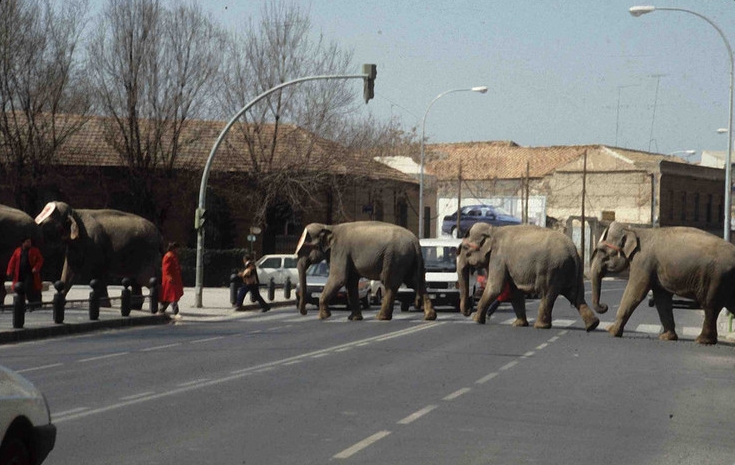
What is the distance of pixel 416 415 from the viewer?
12633 millimetres

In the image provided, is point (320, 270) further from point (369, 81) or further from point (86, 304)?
point (369, 81)

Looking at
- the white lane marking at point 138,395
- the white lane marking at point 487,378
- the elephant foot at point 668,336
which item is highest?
the white lane marking at point 138,395

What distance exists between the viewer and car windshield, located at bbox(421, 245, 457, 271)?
118 ft

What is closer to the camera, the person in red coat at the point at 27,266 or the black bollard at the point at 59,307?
the black bollard at the point at 59,307

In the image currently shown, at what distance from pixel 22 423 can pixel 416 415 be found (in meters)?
5.88

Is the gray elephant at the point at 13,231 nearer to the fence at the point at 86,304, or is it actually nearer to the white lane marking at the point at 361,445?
the fence at the point at 86,304

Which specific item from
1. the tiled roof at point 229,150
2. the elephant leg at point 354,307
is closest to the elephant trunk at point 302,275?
the elephant leg at point 354,307

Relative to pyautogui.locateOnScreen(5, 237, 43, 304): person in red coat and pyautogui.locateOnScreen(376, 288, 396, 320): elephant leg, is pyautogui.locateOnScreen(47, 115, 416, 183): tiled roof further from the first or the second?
pyautogui.locateOnScreen(5, 237, 43, 304): person in red coat

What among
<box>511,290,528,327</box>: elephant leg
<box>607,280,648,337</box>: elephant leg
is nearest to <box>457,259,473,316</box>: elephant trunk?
<box>511,290,528,327</box>: elephant leg

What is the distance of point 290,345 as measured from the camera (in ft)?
70.8

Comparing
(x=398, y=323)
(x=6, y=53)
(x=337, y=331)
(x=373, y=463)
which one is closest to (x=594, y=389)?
(x=373, y=463)

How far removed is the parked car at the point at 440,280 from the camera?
35.6m

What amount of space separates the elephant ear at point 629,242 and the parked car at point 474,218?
4889cm

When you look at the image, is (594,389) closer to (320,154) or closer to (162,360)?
(162,360)
